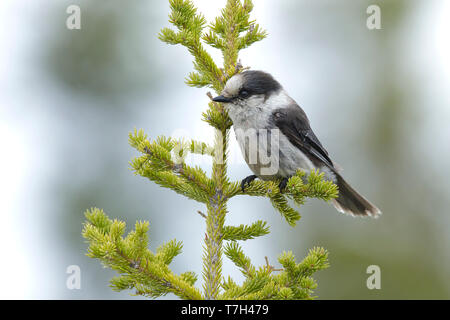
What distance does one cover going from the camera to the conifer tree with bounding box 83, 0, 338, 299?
6.88 ft

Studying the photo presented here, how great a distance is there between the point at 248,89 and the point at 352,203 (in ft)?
4.16

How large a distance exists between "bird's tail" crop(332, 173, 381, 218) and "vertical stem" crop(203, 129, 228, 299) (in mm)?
1427

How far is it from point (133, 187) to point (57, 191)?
40.2 inches

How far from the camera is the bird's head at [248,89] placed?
111 inches

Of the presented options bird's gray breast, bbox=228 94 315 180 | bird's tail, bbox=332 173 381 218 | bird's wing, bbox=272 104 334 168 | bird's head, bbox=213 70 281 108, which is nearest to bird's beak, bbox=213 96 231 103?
bird's head, bbox=213 70 281 108

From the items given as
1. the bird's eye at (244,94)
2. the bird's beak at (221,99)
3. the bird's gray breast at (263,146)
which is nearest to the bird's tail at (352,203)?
the bird's gray breast at (263,146)

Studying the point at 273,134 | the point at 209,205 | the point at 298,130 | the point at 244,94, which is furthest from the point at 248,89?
the point at 209,205

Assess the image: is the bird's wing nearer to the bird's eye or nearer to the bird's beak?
the bird's eye

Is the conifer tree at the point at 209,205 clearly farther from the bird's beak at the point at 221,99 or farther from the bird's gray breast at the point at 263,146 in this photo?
the bird's gray breast at the point at 263,146

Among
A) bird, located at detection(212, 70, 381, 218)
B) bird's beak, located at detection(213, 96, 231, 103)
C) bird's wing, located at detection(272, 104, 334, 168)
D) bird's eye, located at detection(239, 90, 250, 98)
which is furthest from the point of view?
bird's wing, located at detection(272, 104, 334, 168)

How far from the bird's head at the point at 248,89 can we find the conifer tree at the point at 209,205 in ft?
0.20

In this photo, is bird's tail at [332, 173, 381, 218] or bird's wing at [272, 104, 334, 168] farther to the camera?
bird's tail at [332, 173, 381, 218]

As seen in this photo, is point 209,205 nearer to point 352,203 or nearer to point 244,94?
point 244,94

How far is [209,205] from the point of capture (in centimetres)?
244
